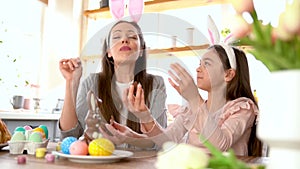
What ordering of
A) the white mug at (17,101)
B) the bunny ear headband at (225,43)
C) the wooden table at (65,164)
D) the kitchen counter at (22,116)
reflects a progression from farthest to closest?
1. the white mug at (17,101)
2. the kitchen counter at (22,116)
3. the bunny ear headband at (225,43)
4. the wooden table at (65,164)

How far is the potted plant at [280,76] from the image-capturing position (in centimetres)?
25

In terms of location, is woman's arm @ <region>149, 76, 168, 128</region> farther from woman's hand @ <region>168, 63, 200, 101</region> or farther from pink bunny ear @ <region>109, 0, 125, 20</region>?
pink bunny ear @ <region>109, 0, 125, 20</region>

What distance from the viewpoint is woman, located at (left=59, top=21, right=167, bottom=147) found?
99 cm

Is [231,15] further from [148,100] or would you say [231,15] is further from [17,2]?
[17,2]

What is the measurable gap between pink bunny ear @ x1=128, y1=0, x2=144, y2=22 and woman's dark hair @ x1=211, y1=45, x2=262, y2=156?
440 mm

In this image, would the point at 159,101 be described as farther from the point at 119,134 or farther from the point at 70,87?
the point at 70,87

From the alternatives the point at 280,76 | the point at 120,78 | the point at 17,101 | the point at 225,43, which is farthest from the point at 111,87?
the point at 17,101

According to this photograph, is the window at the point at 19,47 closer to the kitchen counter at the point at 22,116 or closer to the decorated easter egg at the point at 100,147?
the kitchen counter at the point at 22,116

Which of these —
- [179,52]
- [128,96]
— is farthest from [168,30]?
[128,96]

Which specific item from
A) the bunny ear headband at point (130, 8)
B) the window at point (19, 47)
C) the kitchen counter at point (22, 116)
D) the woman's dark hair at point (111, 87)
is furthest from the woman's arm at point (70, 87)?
the window at point (19, 47)

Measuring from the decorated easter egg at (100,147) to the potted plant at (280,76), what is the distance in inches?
24.5

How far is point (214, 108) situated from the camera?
1.34 metres

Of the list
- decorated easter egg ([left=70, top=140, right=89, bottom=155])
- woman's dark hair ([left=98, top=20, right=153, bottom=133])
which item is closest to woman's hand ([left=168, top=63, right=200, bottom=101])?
woman's dark hair ([left=98, top=20, right=153, bottom=133])

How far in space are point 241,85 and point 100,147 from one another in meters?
0.88
